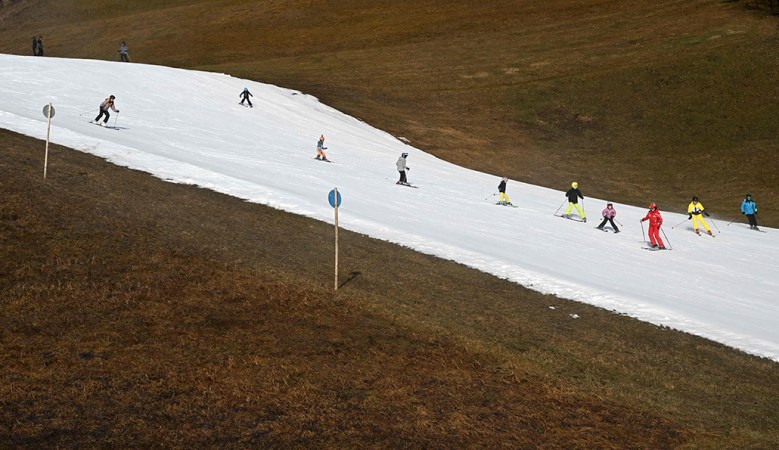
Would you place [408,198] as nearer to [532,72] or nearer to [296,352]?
[296,352]

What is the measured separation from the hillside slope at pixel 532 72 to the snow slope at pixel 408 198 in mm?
5672

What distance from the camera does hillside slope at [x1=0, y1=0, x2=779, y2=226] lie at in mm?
52906

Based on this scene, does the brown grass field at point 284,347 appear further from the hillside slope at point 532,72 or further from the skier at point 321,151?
the hillside slope at point 532,72

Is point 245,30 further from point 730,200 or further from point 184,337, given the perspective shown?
point 184,337

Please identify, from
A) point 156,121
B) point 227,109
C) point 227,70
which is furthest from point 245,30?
point 156,121

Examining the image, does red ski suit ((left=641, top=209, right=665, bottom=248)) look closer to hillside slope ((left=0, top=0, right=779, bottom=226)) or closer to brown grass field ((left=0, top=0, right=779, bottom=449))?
brown grass field ((left=0, top=0, right=779, bottom=449))

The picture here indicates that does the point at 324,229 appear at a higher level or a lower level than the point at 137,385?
higher

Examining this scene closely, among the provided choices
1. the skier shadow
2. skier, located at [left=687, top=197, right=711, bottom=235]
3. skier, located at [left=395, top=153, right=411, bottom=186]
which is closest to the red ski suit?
skier, located at [left=687, top=197, right=711, bottom=235]

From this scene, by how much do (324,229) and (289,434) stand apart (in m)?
12.8

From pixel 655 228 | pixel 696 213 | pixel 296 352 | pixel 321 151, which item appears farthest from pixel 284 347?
pixel 321 151

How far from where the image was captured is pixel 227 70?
65.1m

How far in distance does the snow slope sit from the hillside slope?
5.67 meters

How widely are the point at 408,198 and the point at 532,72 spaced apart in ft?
146

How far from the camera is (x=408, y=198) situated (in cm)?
3144
